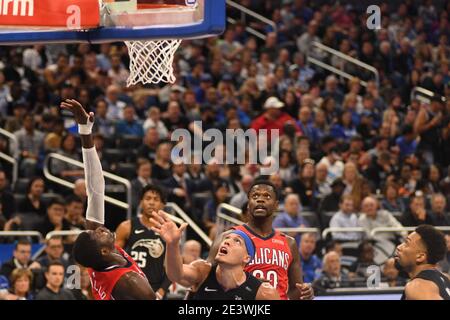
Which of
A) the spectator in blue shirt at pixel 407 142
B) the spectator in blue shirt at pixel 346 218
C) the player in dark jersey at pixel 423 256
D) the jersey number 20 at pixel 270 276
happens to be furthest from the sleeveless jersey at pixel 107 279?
the spectator in blue shirt at pixel 407 142

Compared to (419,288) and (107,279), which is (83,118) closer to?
(107,279)

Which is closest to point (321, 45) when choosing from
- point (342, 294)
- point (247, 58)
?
point (247, 58)

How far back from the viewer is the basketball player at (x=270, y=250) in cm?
758

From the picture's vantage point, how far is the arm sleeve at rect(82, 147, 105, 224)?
7.09 metres

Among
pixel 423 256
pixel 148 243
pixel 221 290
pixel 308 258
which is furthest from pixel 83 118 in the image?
pixel 308 258

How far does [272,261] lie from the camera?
764 cm

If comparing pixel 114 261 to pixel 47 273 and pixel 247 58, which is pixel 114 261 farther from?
pixel 247 58

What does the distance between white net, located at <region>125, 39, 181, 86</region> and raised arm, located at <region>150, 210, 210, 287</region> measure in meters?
1.20

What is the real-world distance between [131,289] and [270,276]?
144 cm

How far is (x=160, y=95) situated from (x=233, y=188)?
2.46 meters

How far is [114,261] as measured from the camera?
666 centimetres

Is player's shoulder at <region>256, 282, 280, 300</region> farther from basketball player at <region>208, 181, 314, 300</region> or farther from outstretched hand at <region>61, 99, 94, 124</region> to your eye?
outstretched hand at <region>61, 99, 94, 124</region>

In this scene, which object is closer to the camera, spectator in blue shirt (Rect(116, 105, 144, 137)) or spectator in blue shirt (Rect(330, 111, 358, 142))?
spectator in blue shirt (Rect(116, 105, 144, 137))

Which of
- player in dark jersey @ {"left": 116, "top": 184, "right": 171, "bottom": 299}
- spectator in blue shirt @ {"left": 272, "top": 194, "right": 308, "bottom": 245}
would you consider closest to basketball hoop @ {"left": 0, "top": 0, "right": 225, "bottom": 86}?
player in dark jersey @ {"left": 116, "top": 184, "right": 171, "bottom": 299}
